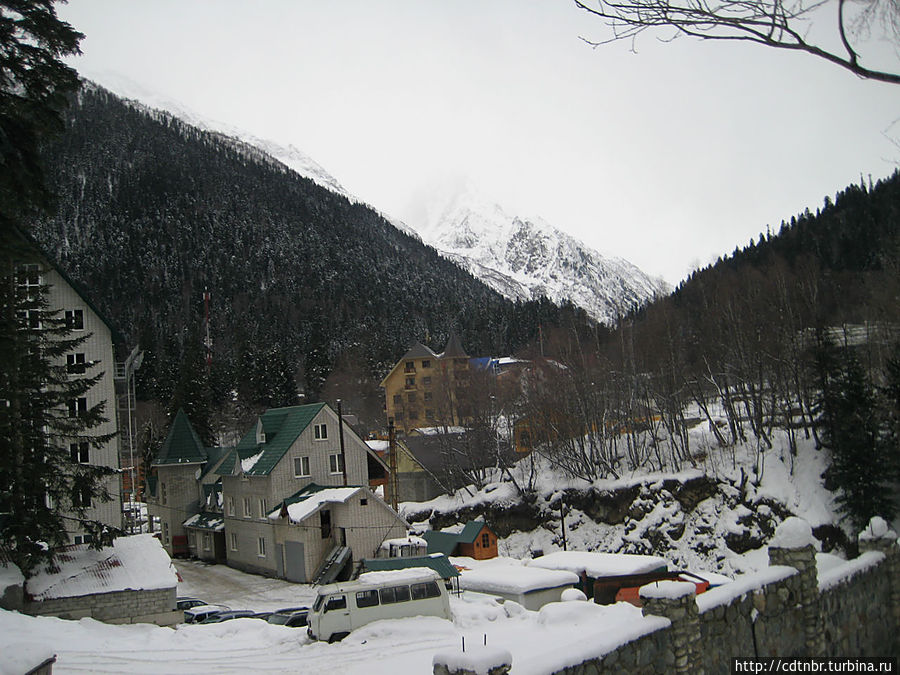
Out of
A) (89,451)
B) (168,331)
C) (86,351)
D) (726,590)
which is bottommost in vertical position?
(726,590)

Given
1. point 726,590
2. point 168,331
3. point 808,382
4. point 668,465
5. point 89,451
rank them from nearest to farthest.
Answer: point 726,590
point 89,451
point 808,382
point 668,465
point 168,331

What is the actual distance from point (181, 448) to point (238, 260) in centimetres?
9884

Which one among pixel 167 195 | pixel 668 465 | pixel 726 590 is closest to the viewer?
pixel 726 590

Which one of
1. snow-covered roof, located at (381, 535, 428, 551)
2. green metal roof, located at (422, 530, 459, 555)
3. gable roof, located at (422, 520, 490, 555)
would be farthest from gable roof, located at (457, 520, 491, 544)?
snow-covered roof, located at (381, 535, 428, 551)

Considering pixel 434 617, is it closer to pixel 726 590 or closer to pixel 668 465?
pixel 726 590

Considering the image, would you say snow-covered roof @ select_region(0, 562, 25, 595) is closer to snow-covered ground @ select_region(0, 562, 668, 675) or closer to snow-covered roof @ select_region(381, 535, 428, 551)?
snow-covered ground @ select_region(0, 562, 668, 675)

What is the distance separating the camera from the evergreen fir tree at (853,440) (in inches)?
1112

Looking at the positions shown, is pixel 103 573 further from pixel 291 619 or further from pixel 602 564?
pixel 602 564

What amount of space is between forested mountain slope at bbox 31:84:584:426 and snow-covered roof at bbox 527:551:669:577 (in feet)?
191

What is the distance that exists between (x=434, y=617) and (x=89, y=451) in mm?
17891

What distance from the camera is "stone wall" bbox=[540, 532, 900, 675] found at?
7.28 m

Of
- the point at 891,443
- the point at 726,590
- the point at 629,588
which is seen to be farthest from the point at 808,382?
the point at 726,590

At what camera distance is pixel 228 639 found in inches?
628

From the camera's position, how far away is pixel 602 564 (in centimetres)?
2338
